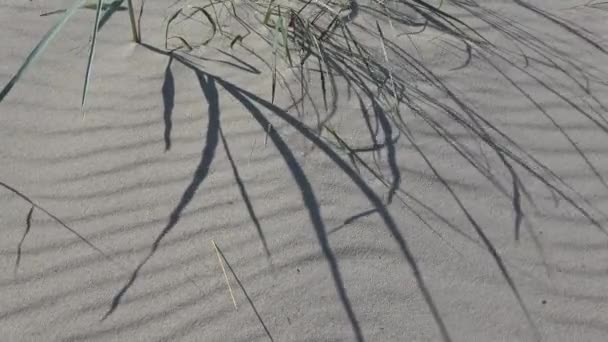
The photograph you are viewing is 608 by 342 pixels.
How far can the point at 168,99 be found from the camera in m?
2.61

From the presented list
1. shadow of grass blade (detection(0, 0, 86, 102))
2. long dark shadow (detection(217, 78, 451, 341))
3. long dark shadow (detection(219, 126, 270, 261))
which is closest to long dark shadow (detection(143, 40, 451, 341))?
long dark shadow (detection(217, 78, 451, 341))

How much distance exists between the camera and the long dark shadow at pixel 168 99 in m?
2.50

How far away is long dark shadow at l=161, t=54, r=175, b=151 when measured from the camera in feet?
8.20

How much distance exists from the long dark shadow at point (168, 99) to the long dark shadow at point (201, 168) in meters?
0.10

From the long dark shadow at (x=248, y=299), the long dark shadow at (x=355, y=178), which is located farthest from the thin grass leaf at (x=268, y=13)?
the long dark shadow at (x=248, y=299)

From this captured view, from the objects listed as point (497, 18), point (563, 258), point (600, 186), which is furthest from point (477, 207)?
point (497, 18)

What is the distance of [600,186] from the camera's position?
8.18 feet

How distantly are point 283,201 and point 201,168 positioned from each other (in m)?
0.29

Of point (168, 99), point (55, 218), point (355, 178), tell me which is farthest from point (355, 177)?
point (55, 218)

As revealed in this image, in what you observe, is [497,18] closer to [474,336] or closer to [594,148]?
[594,148]

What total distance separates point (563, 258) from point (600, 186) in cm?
36

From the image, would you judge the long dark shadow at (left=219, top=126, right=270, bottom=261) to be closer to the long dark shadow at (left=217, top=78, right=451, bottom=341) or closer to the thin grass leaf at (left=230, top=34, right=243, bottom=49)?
the long dark shadow at (left=217, top=78, right=451, bottom=341)

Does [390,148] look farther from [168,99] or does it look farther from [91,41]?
[91,41]

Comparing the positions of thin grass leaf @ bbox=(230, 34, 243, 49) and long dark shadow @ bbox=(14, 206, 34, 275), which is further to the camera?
thin grass leaf @ bbox=(230, 34, 243, 49)
